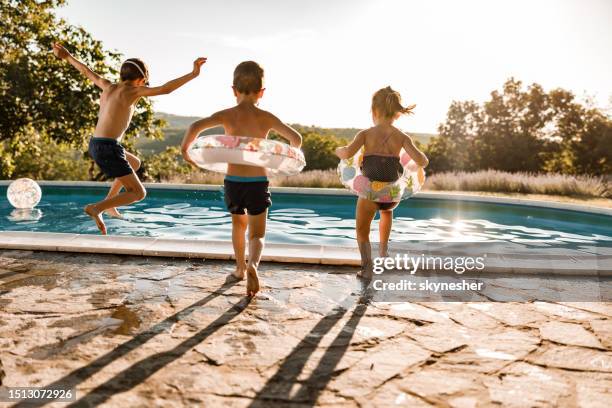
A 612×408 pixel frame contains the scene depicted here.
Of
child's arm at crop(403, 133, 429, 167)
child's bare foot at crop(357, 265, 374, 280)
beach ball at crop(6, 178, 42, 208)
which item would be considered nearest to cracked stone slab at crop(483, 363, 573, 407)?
child's bare foot at crop(357, 265, 374, 280)

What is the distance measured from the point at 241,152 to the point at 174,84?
1.01 m

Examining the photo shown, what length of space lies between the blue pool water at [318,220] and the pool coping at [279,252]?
2.79m

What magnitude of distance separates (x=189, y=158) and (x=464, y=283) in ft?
7.84

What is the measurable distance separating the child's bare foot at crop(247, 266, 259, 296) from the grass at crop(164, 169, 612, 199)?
11540 mm

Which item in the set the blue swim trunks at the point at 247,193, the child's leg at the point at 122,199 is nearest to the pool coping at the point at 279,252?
the child's leg at the point at 122,199

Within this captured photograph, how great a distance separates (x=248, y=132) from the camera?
138 inches

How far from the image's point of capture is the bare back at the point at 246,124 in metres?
3.47

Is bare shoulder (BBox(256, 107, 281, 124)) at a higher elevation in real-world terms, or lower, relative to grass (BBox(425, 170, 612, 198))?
higher

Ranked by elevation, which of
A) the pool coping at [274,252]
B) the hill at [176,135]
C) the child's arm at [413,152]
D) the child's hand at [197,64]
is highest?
the hill at [176,135]

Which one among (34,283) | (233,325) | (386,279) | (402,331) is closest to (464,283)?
(386,279)

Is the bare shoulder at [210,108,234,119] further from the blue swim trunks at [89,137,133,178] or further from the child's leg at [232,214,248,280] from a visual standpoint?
the blue swim trunks at [89,137,133,178]

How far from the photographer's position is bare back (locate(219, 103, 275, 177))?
11.4 feet

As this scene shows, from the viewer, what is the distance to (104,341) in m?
2.43

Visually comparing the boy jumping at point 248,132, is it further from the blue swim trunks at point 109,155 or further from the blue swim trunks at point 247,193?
the blue swim trunks at point 109,155
